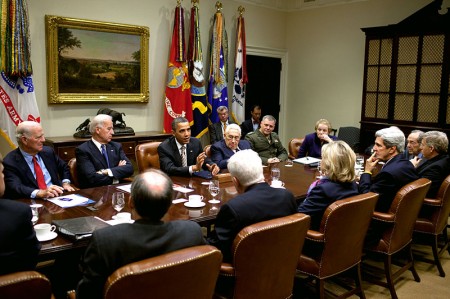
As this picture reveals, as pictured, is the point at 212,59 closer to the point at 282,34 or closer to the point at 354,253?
the point at 282,34

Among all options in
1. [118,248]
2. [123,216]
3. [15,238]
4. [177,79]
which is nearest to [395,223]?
[123,216]

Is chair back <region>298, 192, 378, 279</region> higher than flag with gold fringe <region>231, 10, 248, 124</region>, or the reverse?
flag with gold fringe <region>231, 10, 248, 124</region>

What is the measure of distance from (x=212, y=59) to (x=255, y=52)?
53.6 inches

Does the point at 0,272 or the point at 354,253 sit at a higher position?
the point at 0,272

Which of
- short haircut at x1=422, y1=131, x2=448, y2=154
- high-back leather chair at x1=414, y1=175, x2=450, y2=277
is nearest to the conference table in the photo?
→ high-back leather chair at x1=414, y1=175, x2=450, y2=277

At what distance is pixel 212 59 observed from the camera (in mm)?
6844

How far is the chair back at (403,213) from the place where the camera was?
3.01 metres

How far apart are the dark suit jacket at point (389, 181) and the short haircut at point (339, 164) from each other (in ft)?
1.85

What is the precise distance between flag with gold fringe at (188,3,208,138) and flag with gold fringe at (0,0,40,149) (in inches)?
92.8

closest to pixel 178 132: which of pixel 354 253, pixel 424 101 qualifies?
pixel 354 253

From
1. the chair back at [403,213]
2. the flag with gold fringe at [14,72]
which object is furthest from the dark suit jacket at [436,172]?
the flag with gold fringe at [14,72]

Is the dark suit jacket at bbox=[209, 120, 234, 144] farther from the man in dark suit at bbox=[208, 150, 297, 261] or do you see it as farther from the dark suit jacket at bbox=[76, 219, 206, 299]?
the dark suit jacket at bbox=[76, 219, 206, 299]

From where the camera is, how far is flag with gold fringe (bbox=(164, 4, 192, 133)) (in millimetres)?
6348

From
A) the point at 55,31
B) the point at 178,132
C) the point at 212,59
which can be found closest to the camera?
the point at 178,132
